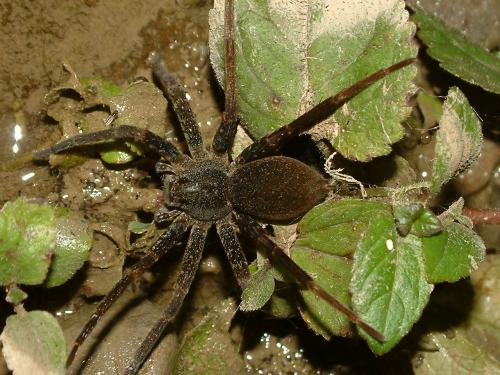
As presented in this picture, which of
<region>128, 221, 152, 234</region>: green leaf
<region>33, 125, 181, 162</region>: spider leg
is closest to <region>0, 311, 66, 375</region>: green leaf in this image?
<region>128, 221, 152, 234</region>: green leaf

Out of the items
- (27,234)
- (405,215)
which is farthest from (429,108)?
(27,234)

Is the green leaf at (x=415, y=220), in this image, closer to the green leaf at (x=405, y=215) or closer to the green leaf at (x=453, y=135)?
the green leaf at (x=405, y=215)

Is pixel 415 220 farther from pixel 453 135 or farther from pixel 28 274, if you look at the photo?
pixel 28 274

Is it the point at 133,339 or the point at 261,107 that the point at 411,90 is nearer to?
the point at 261,107

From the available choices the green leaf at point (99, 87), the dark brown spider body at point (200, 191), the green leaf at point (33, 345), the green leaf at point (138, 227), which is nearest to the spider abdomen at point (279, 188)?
the dark brown spider body at point (200, 191)

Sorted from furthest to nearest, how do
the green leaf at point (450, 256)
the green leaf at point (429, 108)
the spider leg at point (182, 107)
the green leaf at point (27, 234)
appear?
1. the green leaf at point (429, 108)
2. the spider leg at point (182, 107)
3. the green leaf at point (27, 234)
4. the green leaf at point (450, 256)

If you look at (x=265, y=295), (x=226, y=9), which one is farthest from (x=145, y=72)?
(x=265, y=295)
